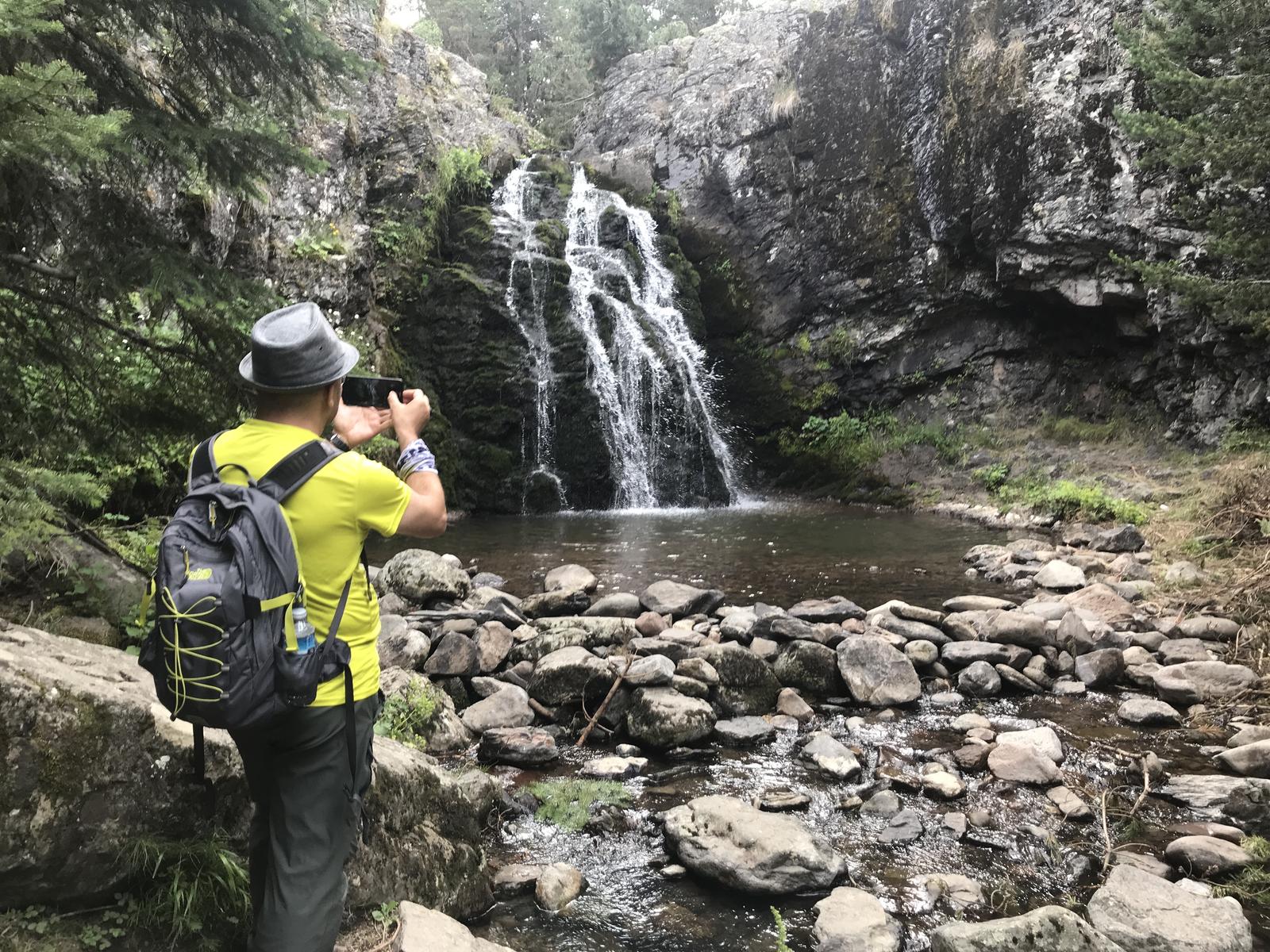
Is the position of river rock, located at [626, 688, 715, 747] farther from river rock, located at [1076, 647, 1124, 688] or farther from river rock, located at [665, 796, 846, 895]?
river rock, located at [1076, 647, 1124, 688]

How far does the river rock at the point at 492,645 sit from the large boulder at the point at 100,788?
9.73 ft

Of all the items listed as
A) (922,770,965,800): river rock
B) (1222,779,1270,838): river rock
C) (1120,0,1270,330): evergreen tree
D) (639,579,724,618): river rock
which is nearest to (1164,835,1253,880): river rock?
(1222,779,1270,838): river rock

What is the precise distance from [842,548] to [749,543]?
147cm

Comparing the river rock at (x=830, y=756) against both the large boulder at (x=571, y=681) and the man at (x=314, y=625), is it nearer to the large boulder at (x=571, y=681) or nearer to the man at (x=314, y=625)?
the large boulder at (x=571, y=681)

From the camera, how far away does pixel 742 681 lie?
548cm

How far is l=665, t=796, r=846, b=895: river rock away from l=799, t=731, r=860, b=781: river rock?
2.93ft

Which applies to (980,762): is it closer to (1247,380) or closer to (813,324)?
(1247,380)

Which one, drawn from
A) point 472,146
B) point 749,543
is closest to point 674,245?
point 472,146

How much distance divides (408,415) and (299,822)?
3.88 feet

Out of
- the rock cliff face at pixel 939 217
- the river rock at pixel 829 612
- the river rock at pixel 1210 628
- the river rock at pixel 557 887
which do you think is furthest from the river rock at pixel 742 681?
the rock cliff face at pixel 939 217

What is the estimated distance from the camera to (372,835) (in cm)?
274

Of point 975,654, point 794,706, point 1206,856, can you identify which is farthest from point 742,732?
point 1206,856

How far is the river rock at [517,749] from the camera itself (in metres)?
4.60

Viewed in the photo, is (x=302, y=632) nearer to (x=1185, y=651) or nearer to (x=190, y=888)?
(x=190, y=888)
